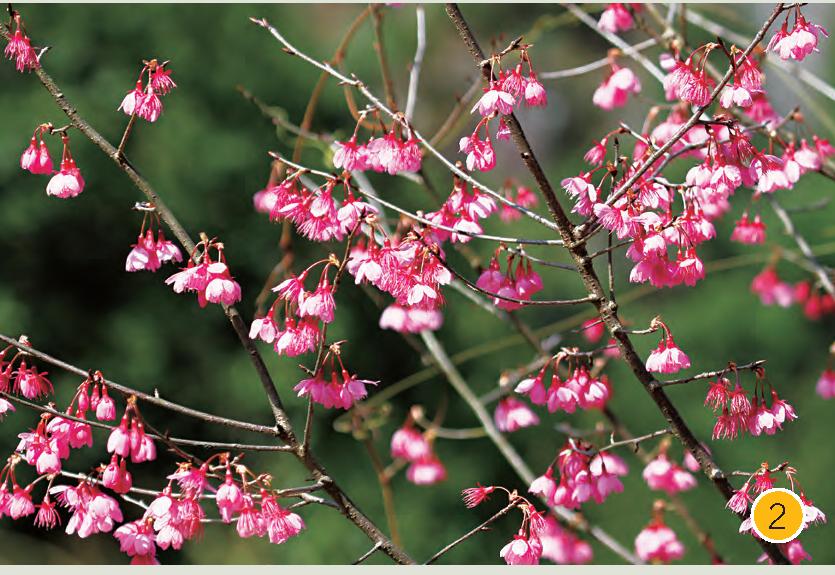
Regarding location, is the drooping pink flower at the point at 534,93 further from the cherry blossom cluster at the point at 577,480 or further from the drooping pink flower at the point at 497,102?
the cherry blossom cluster at the point at 577,480

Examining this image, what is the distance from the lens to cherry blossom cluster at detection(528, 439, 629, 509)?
5.92 ft

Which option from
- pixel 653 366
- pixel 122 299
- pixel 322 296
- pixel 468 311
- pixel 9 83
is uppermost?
pixel 9 83

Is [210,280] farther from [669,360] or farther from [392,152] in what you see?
[669,360]

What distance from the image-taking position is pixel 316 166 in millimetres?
4730

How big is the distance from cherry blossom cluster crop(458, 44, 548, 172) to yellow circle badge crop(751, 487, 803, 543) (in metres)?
0.74

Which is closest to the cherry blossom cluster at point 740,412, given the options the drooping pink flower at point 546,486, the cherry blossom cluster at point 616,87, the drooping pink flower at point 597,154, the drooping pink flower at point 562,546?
the drooping pink flower at point 546,486

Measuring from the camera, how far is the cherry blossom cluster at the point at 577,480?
5.92ft

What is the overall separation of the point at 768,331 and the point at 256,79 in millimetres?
3643

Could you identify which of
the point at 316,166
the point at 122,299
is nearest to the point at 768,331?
the point at 316,166

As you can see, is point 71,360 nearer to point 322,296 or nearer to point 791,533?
point 322,296

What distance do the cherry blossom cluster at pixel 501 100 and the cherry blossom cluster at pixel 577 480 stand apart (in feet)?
1.86

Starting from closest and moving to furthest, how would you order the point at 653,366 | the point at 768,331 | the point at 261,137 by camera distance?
1. the point at 653,366
2. the point at 261,137
3. the point at 768,331

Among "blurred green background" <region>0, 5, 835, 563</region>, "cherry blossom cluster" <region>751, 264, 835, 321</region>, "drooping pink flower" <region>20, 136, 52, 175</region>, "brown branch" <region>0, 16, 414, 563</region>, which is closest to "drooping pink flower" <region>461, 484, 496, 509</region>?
"brown branch" <region>0, 16, 414, 563</region>

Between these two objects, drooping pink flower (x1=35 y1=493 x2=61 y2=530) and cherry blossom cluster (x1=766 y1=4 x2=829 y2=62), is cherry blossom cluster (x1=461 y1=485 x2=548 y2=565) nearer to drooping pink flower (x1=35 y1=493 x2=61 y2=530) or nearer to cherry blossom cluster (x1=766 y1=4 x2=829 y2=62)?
drooping pink flower (x1=35 y1=493 x2=61 y2=530)
